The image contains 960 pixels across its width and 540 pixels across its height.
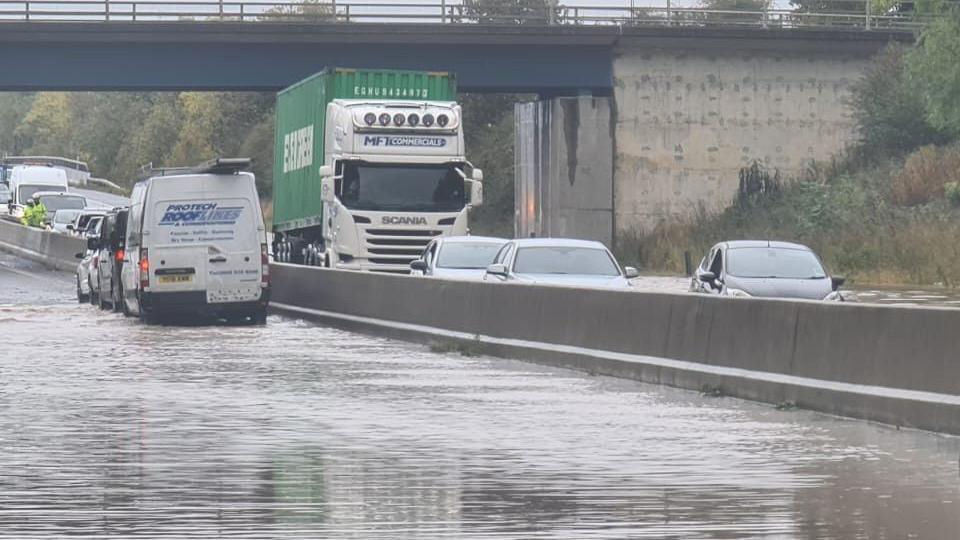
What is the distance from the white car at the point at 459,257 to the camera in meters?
34.5

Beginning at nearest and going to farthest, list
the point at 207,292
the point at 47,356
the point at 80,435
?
the point at 80,435
the point at 47,356
the point at 207,292

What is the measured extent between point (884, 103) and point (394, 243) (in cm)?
3159

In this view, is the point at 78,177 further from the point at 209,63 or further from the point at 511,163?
the point at 209,63

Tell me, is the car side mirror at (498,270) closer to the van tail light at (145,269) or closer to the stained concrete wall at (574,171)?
the van tail light at (145,269)

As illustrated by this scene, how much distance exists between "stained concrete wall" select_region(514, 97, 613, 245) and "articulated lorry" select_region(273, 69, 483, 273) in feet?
73.8

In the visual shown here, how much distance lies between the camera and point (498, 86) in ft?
221

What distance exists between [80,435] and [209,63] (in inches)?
1945

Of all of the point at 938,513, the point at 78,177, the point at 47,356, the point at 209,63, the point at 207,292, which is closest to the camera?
the point at 938,513

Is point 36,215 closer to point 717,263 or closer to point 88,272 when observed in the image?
point 88,272

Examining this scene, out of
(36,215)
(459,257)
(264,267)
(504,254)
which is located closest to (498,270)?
(504,254)

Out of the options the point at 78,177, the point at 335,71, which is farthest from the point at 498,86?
the point at 78,177

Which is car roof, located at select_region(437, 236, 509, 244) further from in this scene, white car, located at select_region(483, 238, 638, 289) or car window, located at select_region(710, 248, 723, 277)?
car window, located at select_region(710, 248, 723, 277)

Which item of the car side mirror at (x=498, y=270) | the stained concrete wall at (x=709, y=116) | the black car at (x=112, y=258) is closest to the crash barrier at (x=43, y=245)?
the stained concrete wall at (x=709, y=116)

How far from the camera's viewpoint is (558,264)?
30.4 m
